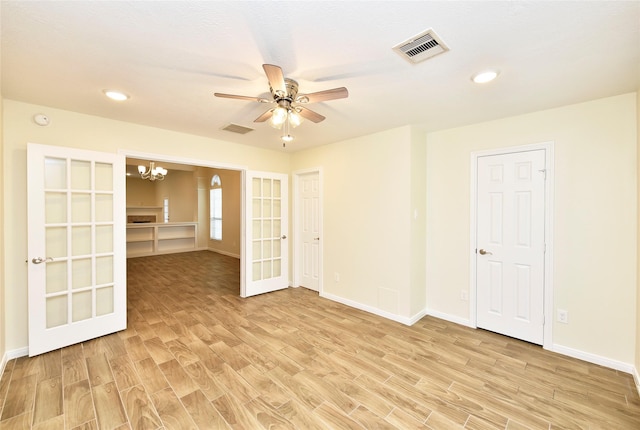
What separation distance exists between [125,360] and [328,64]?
3.19 metres

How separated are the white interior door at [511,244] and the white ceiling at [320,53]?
67 centimetres

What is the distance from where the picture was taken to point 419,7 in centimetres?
138

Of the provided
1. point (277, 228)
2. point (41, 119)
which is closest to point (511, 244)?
point (277, 228)

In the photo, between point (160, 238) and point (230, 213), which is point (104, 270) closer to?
point (230, 213)

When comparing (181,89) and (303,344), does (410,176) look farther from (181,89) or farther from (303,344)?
(181,89)

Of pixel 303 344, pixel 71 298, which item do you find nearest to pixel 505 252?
pixel 303 344

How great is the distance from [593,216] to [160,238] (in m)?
9.38

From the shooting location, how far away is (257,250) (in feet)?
15.0

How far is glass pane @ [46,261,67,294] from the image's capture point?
2.68m

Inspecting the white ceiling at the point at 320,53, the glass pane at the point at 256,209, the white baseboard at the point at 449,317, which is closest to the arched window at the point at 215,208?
the glass pane at the point at 256,209

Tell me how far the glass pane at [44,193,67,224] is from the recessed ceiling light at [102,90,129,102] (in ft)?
3.84

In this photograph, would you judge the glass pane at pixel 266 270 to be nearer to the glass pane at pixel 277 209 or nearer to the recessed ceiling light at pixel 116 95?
the glass pane at pixel 277 209

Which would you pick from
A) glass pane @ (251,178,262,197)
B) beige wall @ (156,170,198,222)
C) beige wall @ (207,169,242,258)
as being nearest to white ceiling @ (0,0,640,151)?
glass pane @ (251,178,262,197)

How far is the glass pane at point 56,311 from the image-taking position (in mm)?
2680
